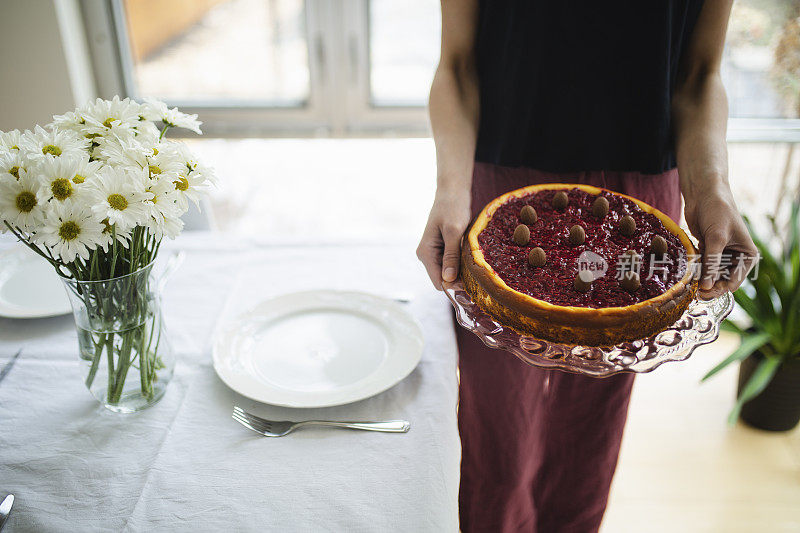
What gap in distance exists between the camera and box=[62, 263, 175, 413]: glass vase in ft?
2.52

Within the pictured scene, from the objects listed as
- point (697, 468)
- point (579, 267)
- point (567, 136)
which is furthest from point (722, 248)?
point (697, 468)

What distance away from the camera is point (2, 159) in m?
0.67

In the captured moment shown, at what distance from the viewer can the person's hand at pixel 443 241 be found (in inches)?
36.1

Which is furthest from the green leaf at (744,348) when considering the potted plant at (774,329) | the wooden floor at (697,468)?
the wooden floor at (697,468)

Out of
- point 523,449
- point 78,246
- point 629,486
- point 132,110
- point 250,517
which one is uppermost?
point 132,110

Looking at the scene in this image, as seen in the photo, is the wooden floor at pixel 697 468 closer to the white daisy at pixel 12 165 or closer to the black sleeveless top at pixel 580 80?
the black sleeveless top at pixel 580 80

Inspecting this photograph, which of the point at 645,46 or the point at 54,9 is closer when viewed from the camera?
the point at 645,46

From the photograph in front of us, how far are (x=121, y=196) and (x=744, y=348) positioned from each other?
5.84 ft

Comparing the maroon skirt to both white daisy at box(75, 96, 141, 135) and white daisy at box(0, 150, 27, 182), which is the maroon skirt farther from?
white daisy at box(0, 150, 27, 182)

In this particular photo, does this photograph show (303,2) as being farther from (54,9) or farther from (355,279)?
(355,279)

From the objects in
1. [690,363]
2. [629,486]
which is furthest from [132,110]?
[690,363]

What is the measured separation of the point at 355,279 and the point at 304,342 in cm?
22

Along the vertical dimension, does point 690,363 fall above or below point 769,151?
below

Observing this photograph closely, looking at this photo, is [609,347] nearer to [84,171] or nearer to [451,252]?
[451,252]
